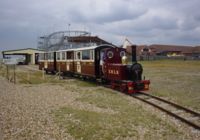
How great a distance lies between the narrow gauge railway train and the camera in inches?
765

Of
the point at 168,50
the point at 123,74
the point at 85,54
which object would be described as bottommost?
the point at 123,74

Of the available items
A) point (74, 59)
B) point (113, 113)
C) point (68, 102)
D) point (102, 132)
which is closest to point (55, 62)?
point (74, 59)

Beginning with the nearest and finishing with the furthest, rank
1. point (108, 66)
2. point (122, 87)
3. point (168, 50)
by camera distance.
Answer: point (122, 87) → point (108, 66) → point (168, 50)

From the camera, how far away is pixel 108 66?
22.2 meters

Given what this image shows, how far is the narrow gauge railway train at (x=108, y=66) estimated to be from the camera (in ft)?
63.8

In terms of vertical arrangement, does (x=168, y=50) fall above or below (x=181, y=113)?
above

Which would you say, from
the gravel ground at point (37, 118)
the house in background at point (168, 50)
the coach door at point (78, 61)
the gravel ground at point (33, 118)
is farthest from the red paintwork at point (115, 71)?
the house in background at point (168, 50)

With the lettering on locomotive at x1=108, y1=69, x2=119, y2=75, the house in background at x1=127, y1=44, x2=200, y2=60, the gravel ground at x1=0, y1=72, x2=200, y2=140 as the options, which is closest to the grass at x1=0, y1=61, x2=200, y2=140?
the gravel ground at x1=0, y1=72, x2=200, y2=140

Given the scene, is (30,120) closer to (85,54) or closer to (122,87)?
(122,87)

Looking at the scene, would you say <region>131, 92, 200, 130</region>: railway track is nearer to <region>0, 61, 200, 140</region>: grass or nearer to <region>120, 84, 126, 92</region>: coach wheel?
<region>0, 61, 200, 140</region>: grass

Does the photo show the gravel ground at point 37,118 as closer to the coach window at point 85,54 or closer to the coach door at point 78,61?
the coach window at point 85,54

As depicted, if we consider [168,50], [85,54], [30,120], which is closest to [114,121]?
[30,120]

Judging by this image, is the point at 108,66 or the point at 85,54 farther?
the point at 85,54

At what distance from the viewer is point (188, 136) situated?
9461 millimetres
